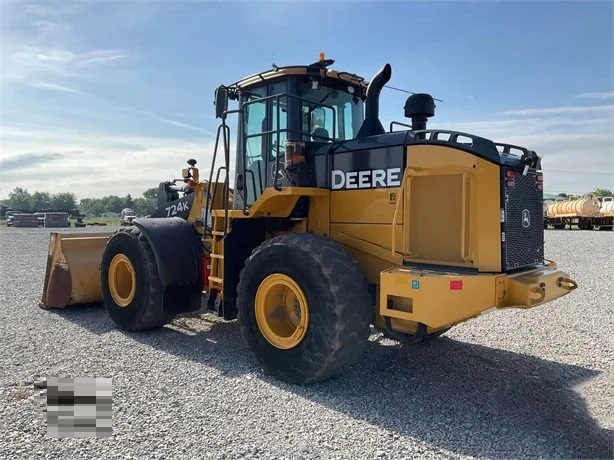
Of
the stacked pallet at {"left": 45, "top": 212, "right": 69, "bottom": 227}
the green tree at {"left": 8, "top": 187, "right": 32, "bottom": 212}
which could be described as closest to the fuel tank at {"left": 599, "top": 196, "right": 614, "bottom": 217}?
the stacked pallet at {"left": 45, "top": 212, "right": 69, "bottom": 227}

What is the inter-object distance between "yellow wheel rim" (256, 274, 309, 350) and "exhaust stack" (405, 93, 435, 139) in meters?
2.23

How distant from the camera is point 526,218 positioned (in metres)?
5.18

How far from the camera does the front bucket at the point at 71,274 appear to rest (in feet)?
26.9

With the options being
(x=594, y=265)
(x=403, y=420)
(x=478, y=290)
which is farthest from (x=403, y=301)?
(x=594, y=265)

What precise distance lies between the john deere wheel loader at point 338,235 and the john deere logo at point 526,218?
27 millimetres

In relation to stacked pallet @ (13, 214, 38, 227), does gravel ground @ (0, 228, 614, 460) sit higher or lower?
lower

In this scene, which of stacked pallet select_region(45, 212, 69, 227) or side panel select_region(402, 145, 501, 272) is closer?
side panel select_region(402, 145, 501, 272)

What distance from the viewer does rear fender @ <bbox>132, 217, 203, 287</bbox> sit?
22.0 ft

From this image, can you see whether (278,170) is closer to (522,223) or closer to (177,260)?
(177,260)

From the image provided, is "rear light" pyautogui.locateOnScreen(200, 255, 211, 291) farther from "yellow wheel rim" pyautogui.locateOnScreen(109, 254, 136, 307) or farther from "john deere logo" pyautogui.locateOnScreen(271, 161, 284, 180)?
"john deere logo" pyautogui.locateOnScreen(271, 161, 284, 180)

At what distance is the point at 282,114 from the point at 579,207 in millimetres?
35321

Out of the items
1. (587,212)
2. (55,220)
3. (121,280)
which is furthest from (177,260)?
(55,220)

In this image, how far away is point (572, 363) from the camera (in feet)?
19.4

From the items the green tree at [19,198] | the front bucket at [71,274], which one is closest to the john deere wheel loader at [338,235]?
the front bucket at [71,274]
